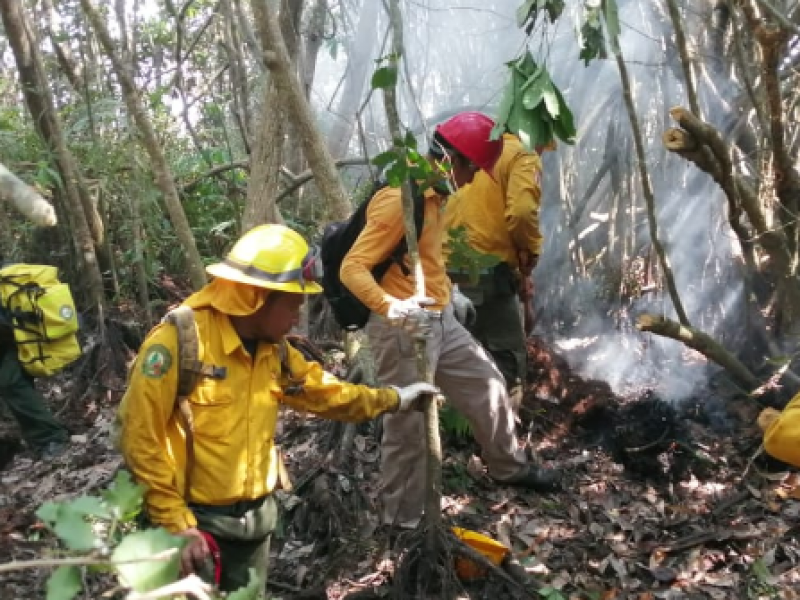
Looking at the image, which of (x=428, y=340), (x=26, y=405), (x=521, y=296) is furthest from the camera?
(x=26, y=405)

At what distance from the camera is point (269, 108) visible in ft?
17.3

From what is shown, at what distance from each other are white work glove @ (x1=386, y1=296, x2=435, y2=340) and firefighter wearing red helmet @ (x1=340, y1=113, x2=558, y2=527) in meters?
0.06

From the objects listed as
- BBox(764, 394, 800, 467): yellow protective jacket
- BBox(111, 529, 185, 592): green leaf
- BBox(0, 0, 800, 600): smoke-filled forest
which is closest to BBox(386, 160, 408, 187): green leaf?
BBox(0, 0, 800, 600): smoke-filled forest

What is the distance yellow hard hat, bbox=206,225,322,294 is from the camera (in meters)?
2.66

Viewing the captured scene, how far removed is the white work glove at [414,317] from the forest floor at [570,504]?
3.21 ft

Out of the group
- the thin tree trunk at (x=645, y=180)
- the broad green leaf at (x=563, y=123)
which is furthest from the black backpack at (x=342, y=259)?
the thin tree trunk at (x=645, y=180)

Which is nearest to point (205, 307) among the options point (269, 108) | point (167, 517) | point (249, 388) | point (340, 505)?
point (249, 388)

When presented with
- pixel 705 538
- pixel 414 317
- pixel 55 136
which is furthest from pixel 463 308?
pixel 55 136

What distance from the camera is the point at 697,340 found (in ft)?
15.7

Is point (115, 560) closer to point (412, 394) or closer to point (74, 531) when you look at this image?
point (74, 531)

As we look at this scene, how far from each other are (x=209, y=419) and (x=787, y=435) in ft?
6.08

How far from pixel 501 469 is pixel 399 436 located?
82 centimetres

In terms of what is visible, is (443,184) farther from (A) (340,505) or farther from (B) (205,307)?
(A) (340,505)

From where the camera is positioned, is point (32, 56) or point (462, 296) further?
point (32, 56)
